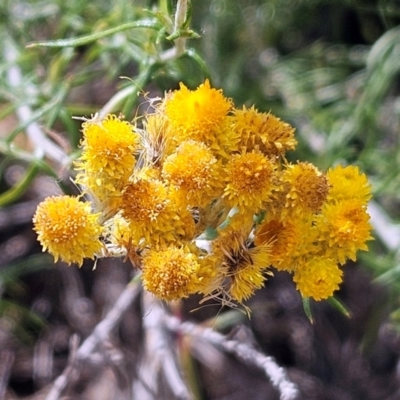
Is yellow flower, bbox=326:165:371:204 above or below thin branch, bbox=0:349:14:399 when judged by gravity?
above

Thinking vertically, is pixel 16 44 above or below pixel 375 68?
below

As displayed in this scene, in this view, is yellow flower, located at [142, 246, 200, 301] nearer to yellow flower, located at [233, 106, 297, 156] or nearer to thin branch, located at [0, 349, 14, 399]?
yellow flower, located at [233, 106, 297, 156]

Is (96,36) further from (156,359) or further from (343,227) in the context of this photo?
(156,359)

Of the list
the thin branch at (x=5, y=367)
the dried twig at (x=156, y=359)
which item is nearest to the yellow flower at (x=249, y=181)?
the dried twig at (x=156, y=359)

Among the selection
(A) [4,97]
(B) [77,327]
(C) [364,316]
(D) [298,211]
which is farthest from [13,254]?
(D) [298,211]

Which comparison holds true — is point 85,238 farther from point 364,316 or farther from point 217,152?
point 364,316

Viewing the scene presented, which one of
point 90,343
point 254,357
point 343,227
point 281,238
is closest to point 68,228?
point 281,238

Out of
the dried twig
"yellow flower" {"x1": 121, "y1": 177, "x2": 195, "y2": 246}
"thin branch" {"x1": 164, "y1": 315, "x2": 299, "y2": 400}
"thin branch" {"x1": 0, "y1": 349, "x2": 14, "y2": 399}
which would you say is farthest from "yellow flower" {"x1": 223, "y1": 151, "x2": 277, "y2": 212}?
"thin branch" {"x1": 0, "y1": 349, "x2": 14, "y2": 399}
